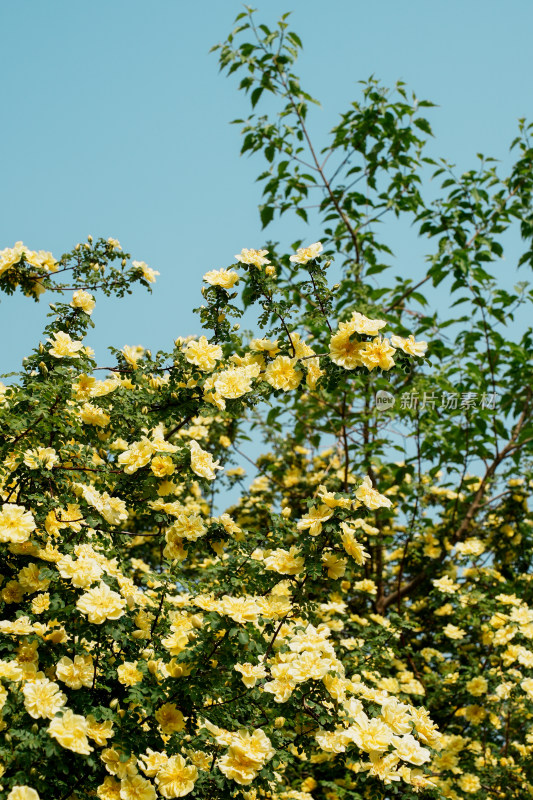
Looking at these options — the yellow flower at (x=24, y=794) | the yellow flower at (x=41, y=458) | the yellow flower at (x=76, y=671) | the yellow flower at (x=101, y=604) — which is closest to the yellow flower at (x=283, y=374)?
the yellow flower at (x=41, y=458)

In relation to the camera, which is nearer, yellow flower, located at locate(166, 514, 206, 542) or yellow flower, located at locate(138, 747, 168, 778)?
yellow flower, located at locate(138, 747, 168, 778)

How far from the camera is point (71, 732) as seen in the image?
146 centimetres

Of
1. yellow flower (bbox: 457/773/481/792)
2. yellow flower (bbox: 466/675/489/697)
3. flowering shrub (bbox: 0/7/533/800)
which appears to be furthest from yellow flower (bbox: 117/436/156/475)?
yellow flower (bbox: 457/773/481/792)

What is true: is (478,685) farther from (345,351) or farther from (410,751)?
(345,351)

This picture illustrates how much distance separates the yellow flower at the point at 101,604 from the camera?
A: 1.58 m

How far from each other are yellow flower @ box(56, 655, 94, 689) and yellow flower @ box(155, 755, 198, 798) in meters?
0.28

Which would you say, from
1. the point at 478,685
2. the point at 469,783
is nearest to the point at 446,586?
the point at 478,685

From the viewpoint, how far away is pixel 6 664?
1.60m

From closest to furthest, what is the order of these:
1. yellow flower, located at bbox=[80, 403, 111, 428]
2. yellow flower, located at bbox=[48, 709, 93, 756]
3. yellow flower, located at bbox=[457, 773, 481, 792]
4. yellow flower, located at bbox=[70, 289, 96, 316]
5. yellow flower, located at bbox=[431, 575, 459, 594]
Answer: yellow flower, located at bbox=[48, 709, 93, 756], yellow flower, located at bbox=[80, 403, 111, 428], yellow flower, located at bbox=[70, 289, 96, 316], yellow flower, located at bbox=[457, 773, 481, 792], yellow flower, located at bbox=[431, 575, 459, 594]

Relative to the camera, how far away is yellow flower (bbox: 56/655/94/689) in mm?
1635

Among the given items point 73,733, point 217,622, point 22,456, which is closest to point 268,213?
point 22,456

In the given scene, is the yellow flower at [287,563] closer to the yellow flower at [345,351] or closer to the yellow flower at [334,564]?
the yellow flower at [334,564]

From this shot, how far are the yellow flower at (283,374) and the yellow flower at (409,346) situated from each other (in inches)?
13.0

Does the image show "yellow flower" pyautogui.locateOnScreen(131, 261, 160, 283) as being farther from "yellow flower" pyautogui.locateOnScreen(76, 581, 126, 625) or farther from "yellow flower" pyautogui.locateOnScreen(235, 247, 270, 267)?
"yellow flower" pyautogui.locateOnScreen(76, 581, 126, 625)
